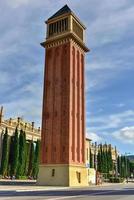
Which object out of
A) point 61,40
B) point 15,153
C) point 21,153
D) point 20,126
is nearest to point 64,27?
point 61,40

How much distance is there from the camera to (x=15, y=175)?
63.3 meters

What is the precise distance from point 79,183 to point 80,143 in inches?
271

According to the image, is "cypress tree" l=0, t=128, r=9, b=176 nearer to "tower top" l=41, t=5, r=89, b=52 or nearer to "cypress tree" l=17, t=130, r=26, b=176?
"cypress tree" l=17, t=130, r=26, b=176

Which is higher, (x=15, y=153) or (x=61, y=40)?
(x=61, y=40)

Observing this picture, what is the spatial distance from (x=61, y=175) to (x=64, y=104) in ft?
37.3

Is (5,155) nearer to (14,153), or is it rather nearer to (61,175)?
(14,153)

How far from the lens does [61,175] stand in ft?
153

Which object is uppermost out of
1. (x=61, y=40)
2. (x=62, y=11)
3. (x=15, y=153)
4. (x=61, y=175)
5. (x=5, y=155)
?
(x=62, y=11)

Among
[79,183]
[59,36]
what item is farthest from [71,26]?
[79,183]

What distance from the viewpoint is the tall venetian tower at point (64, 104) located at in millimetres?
48438

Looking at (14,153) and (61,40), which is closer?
(61,40)

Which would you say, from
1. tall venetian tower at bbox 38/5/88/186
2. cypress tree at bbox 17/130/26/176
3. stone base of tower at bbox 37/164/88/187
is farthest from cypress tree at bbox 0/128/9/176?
stone base of tower at bbox 37/164/88/187

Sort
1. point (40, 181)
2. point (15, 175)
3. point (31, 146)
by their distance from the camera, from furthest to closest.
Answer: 1. point (31, 146)
2. point (15, 175)
3. point (40, 181)

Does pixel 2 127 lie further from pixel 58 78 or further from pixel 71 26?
pixel 71 26
